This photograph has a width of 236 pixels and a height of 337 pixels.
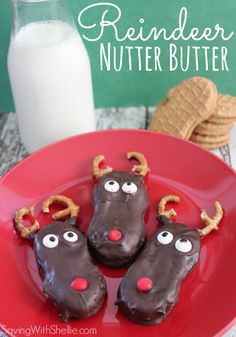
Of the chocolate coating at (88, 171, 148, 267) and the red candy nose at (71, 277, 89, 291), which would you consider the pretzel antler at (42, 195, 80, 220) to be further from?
the red candy nose at (71, 277, 89, 291)

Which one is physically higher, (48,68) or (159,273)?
(48,68)

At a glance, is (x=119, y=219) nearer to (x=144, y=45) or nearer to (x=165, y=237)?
(x=165, y=237)

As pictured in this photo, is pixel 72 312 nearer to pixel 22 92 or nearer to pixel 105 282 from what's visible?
pixel 105 282

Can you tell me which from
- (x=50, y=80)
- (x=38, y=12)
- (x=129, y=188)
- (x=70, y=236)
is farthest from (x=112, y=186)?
(x=38, y=12)

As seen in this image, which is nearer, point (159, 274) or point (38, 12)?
point (159, 274)

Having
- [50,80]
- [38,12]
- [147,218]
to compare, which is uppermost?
[38,12]

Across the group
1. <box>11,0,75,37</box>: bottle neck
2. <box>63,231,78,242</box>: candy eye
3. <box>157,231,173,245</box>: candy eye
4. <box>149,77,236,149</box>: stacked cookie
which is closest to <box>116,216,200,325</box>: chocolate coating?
<box>157,231,173,245</box>: candy eye
